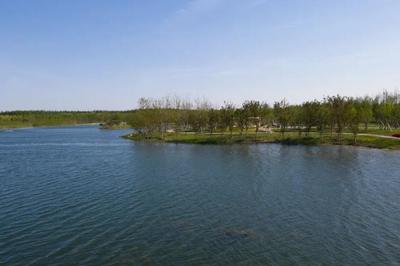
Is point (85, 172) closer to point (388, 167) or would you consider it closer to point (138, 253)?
point (138, 253)

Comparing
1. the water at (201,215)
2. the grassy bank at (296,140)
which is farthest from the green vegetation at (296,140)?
the water at (201,215)

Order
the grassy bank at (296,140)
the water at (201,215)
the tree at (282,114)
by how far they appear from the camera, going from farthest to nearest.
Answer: the tree at (282,114) → the grassy bank at (296,140) → the water at (201,215)

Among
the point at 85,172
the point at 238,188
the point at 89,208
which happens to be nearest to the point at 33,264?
the point at 89,208

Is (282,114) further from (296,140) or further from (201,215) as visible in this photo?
(201,215)

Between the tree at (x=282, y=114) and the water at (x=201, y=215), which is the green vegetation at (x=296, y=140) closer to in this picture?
the tree at (x=282, y=114)

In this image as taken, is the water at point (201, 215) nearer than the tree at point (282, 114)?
Yes

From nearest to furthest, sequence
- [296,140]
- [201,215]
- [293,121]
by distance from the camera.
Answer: [201,215] < [296,140] < [293,121]

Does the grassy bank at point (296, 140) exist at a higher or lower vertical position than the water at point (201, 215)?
higher

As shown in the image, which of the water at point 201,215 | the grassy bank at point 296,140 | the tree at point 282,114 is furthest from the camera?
the tree at point 282,114

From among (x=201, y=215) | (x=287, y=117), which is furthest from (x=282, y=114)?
(x=201, y=215)

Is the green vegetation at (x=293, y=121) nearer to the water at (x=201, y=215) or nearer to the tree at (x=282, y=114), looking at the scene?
the tree at (x=282, y=114)
